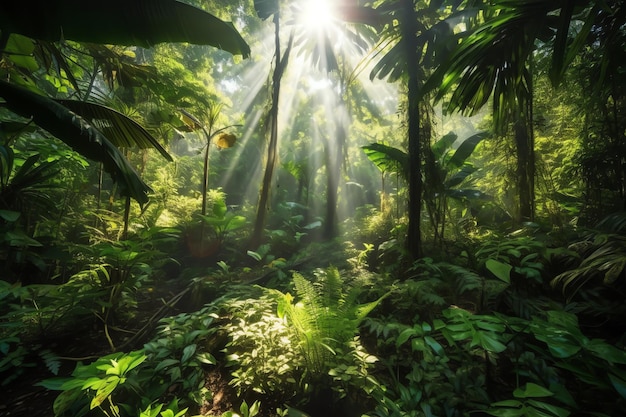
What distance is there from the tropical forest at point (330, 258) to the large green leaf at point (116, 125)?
26 millimetres

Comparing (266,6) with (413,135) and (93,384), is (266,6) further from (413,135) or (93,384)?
(93,384)

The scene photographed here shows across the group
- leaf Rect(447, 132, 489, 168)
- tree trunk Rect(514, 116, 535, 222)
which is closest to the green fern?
leaf Rect(447, 132, 489, 168)

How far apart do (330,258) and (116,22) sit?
470 centimetres

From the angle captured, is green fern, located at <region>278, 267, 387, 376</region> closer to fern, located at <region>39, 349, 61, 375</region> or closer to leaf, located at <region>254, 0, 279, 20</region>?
fern, located at <region>39, 349, 61, 375</region>

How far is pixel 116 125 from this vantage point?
2.72 meters

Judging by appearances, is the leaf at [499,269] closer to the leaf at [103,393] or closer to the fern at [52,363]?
the leaf at [103,393]

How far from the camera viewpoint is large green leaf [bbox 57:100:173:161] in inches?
99.9

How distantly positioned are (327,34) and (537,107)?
4860 millimetres

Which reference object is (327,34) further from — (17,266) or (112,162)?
(17,266)

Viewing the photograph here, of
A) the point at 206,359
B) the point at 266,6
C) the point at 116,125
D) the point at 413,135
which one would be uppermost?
the point at 266,6

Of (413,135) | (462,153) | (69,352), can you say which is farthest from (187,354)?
(462,153)

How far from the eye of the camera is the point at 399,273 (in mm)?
3902

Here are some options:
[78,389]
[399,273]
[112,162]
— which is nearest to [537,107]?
[399,273]

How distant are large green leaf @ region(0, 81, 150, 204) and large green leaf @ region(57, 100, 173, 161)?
54cm
